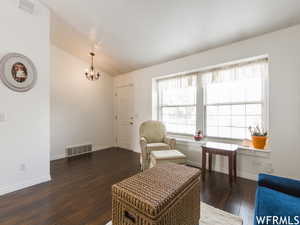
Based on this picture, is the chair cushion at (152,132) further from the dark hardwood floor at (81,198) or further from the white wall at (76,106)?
the white wall at (76,106)

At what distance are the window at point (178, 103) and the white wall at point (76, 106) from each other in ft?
6.18

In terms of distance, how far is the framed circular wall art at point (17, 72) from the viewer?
6.86ft

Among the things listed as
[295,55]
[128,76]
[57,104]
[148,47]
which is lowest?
[57,104]

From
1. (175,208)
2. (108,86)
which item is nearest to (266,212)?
(175,208)

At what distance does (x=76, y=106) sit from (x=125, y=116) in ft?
4.67

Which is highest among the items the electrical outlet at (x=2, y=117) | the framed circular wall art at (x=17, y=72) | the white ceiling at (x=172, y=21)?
the white ceiling at (x=172, y=21)

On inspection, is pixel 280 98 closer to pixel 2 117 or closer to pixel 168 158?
pixel 168 158

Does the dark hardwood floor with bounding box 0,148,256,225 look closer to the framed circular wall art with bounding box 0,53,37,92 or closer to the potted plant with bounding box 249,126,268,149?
the potted plant with bounding box 249,126,268,149

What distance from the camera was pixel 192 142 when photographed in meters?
3.22

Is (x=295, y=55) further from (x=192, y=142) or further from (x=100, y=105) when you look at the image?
(x=100, y=105)

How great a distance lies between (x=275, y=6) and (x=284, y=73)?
0.93m

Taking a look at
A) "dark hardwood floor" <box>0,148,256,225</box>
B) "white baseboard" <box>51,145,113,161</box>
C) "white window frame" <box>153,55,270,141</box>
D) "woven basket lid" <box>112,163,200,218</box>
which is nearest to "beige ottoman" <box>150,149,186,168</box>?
"dark hardwood floor" <box>0,148,256,225</box>

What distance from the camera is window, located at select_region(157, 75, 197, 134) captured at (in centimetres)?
349
